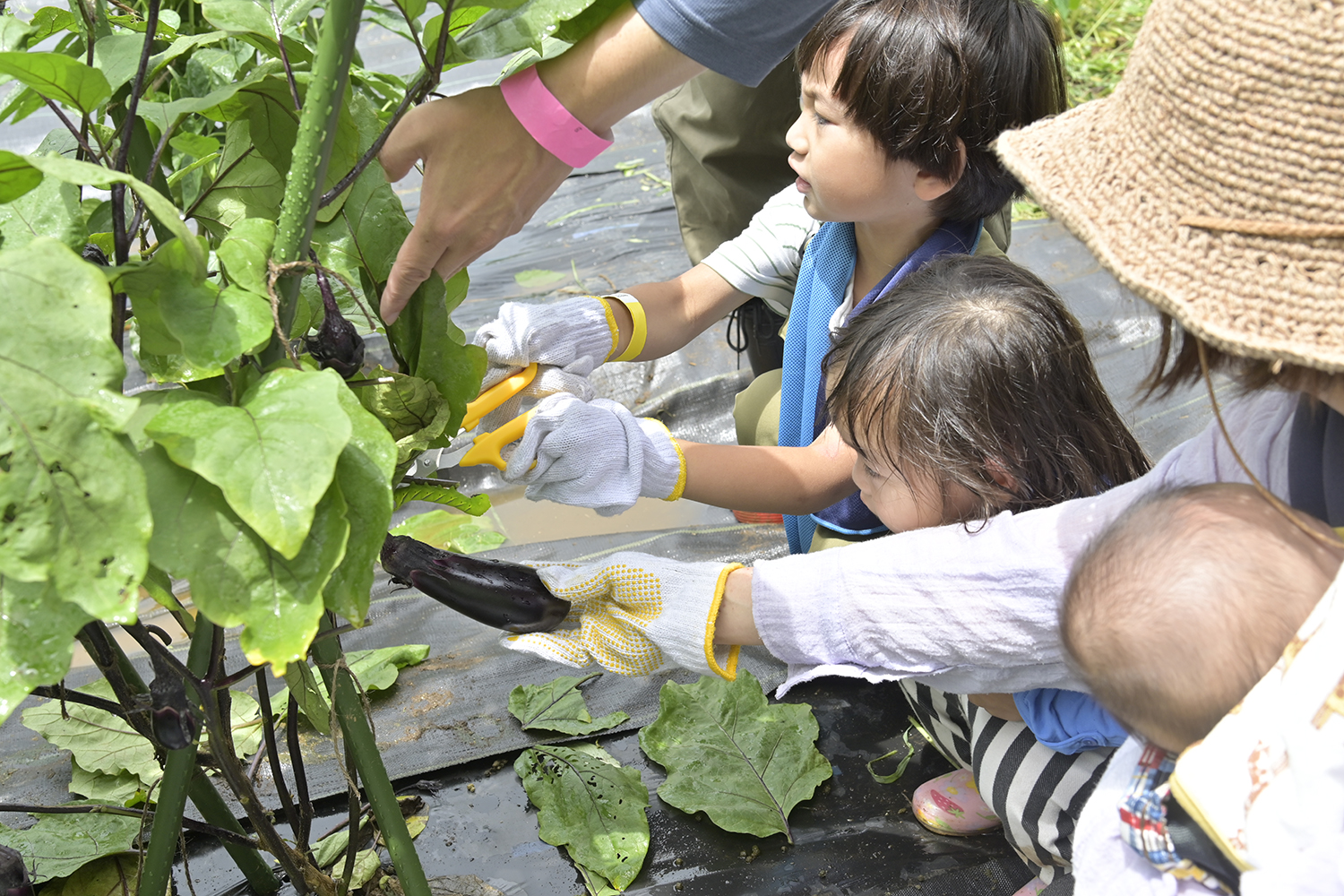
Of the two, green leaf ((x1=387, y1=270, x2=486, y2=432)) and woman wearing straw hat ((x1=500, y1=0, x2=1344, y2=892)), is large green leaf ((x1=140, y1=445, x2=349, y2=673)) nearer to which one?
green leaf ((x1=387, y1=270, x2=486, y2=432))

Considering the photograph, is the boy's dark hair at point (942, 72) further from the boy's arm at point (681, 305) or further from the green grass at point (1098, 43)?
the green grass at point (1098, 43)

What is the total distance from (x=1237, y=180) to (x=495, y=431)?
3.06ft

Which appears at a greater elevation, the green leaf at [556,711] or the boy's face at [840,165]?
the boy's face at [840,165]

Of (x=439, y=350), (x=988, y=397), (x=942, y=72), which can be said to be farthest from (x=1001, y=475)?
(x=439, y=350)

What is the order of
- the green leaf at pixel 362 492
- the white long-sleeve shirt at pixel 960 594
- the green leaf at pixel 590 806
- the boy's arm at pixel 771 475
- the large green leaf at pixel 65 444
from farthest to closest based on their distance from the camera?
the boy's arm at pixel 771 475
the green leaf at pixel 590 806
the white long-sleeve shirt at pixel 960 594
the green leaf at pixel 362 492
the large green leaf at pixel 65 444

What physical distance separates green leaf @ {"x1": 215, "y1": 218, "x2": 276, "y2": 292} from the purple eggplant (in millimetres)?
371

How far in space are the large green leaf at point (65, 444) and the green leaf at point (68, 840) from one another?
2.34 ft

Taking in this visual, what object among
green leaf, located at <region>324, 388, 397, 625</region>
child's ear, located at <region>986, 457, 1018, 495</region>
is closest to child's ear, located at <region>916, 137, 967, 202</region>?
child's ear, located at <region>986, 457, 1018, 495</region>

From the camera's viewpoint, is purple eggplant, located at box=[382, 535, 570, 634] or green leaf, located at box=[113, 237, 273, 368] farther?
purple eggplant, located at box=[382, 535, 570, 634]

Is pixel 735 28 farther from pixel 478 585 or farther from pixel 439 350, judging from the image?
pixel 478 585

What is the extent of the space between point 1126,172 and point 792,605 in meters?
0.57

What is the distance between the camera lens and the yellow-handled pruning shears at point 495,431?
130 cm

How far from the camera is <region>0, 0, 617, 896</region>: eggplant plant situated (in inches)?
19.7

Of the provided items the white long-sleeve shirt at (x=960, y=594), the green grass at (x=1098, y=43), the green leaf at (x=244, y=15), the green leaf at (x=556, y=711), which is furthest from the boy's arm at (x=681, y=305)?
the green grass at (x=1098, y=43)
